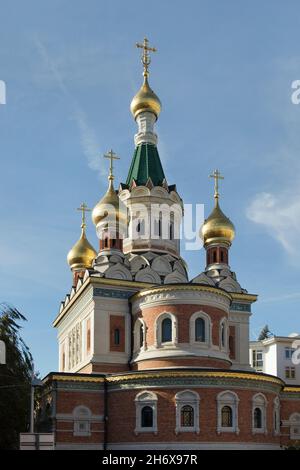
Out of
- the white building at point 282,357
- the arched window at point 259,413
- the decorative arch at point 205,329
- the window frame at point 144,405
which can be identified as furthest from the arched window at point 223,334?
the white building at point 282,357

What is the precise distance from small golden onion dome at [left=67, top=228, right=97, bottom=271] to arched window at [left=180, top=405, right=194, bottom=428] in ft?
49.6

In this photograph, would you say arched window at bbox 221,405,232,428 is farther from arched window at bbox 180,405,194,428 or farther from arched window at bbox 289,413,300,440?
arched window at bbox 289,413,300,440

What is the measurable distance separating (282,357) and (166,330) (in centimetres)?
1942

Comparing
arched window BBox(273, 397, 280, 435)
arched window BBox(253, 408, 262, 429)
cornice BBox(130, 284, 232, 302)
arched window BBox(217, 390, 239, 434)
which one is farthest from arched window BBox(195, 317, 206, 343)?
arched window BBox(273, 397, 280, 435)

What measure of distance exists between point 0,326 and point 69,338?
12.0 metres

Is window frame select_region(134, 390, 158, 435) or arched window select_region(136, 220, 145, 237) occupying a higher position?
arched window select_region(136, 220, 145, 237)

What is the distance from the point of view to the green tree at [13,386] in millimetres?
25188

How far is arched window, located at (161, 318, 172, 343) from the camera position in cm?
3144

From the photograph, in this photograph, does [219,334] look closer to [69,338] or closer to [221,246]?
[221,246]

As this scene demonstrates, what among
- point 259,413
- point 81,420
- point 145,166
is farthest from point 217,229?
point 81,420

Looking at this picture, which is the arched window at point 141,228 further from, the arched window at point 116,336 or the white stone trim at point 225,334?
the white stone trim at point 225,334

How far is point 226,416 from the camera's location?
28.9 m

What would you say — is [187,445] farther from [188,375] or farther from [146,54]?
[146,54]
